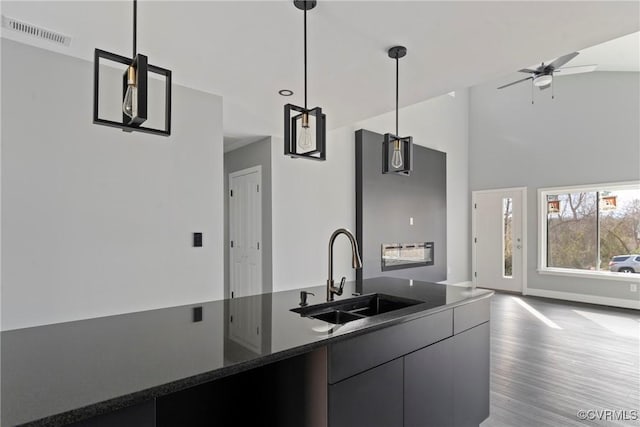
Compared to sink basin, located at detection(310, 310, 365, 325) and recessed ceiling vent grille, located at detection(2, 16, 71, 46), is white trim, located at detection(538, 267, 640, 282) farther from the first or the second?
recessed ceiling vent grille, located at detection(2, 16, 71, 46)

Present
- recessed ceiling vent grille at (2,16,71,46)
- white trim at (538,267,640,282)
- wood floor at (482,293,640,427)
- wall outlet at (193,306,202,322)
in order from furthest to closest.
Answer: white trim at (538,267,640,282)
wood floor at (482,293,640,427)
recessed ceiling vent grille at (2,16,71,46)
wall outlet at (193,306,202,322)

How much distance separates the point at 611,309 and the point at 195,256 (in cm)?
636

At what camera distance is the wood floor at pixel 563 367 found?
2508mm

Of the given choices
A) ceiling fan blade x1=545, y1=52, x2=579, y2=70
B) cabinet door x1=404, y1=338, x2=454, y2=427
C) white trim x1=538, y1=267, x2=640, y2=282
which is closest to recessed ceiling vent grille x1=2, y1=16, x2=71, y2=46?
cabinet door x1=404, y1=338, x2=454, y2=427

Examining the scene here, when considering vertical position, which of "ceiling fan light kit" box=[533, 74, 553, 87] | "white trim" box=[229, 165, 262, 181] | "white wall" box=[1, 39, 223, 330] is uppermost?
"ceiling fan light kit" box=[533, 74, 553, 87]

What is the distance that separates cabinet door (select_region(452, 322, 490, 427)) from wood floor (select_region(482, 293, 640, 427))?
38 centimetres

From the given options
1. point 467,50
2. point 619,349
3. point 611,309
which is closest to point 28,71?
point 467,50

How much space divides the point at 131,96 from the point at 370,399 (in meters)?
1.48

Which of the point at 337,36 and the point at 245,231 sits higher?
the point at 337,36

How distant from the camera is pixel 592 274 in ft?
19.6

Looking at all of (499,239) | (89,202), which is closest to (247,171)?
Result: (89,202)

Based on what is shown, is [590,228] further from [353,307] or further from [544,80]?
[353,307]

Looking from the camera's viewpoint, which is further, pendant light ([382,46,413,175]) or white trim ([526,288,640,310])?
white trim ([526,288,640,310])

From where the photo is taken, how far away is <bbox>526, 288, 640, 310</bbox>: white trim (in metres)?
5.62
